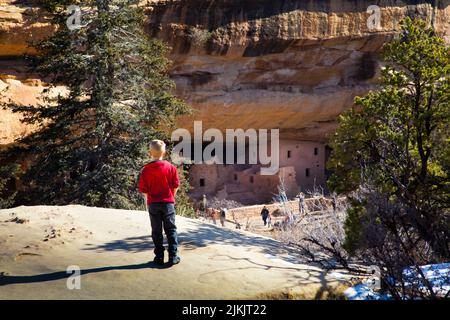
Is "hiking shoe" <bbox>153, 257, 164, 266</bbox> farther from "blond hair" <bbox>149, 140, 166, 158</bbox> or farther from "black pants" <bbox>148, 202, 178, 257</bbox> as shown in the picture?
"blond hair" <bbox>149, 140, 166, 158</bbox>

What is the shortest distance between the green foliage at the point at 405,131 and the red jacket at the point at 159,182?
246cm

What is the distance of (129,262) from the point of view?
5098mm

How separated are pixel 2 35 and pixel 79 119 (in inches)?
206

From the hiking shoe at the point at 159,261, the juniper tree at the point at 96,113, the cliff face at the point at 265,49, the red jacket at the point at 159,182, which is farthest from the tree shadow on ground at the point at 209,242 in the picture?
the cliff face at the point at 265,49

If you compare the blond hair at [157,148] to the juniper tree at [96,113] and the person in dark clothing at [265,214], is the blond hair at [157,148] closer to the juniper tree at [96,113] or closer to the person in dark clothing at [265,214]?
the juniper tree at [96,113]

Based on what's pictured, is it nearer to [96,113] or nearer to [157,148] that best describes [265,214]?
[96,113]

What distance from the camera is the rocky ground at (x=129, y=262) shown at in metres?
4.45

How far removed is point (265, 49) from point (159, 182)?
14344 mm

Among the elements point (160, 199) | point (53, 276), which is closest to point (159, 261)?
point (160, 199)

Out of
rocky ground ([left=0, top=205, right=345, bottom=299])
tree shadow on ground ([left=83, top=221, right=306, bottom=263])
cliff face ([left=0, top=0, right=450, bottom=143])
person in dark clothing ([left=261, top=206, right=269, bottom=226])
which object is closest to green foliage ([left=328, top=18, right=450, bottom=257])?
tree shadow on ground ([left=83, top=221, right=306, bottom=263])

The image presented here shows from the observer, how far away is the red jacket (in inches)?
198

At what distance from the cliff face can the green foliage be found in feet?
36.0

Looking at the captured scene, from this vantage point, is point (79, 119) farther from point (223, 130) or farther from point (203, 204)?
point (223, 130)
